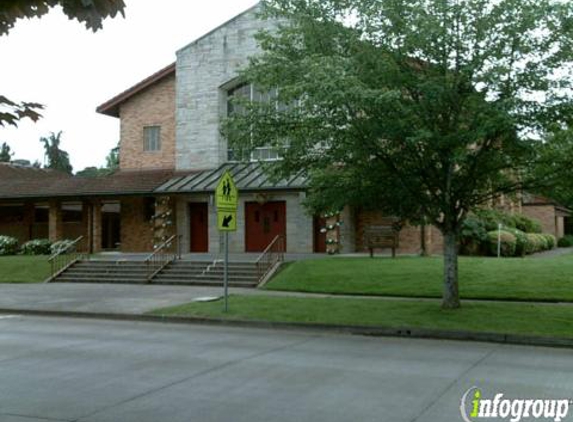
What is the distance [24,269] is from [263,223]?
10.1 metres

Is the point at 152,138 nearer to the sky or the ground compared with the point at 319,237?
nearer to the sky

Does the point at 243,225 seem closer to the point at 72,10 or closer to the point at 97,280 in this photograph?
the point at 97,280

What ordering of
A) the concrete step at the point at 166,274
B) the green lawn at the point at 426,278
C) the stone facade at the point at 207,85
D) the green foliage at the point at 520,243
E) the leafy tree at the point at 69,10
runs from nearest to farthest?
the leafy tree at the point at 69,10 < the green lawn at the point at 426,278 < the concrete step at the point at 166,274 < the green foliage at the point at 520,243 < the stone facade at the point at 207,85

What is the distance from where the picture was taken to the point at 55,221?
3303cm

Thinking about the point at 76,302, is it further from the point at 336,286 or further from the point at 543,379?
the point at 543,379

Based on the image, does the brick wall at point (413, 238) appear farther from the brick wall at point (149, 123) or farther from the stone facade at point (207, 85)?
the brick wall at point (149, 123)

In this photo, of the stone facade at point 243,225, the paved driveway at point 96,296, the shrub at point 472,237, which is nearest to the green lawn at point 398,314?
the paved driveway at point 96,296

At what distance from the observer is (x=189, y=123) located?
31953mm

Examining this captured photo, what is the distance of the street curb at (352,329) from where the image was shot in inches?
434

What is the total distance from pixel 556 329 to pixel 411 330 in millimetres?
2471

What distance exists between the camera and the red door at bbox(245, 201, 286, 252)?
29.3 metres
